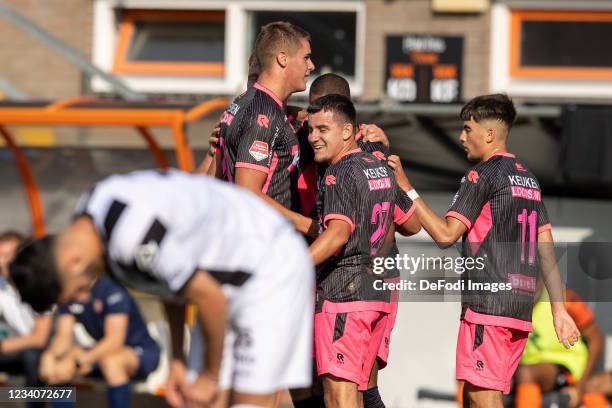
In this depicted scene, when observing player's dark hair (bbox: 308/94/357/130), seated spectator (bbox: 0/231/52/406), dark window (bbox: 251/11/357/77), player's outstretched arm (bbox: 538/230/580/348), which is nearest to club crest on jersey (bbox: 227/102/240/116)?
player's dark hair (bbox: 308/94/357/130)

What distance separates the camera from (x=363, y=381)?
594 cm

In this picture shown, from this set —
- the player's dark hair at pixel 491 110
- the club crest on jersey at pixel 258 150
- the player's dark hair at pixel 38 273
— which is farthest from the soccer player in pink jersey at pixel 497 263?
the player's dark hair at pixel 38 273

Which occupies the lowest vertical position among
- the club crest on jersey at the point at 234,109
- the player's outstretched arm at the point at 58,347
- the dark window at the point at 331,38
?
the player's outstretched arm at the point at 58,347

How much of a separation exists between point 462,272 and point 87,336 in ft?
13.6

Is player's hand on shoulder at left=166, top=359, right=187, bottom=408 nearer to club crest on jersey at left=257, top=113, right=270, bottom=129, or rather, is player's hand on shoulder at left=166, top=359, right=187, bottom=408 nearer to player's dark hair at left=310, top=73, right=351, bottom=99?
club crest on jersey at left=257, top=113, right=270, bottom=129

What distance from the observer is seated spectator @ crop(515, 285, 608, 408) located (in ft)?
27.1

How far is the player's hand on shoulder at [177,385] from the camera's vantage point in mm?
4145

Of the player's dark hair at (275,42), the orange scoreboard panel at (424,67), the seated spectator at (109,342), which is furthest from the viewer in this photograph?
the orange scoreboard panel at (424,67)

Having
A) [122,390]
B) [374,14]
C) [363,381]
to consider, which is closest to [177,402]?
[363,381]

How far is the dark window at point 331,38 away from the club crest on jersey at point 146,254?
7.47 m

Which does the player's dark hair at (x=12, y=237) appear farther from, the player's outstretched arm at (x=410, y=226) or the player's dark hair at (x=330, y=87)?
the player's outstretched arm at (x=410, y=226)

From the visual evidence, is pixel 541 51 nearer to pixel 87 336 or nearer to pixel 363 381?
pixel 87 336

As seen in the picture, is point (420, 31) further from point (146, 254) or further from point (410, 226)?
point (146, 254)

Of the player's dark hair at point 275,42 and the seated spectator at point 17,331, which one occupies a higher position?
the player's dark hair at point 275,42
